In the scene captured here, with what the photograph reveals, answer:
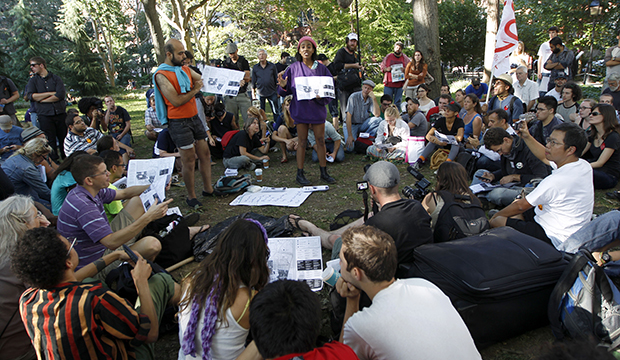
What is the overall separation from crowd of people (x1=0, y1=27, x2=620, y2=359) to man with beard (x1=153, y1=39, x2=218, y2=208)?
2 cm

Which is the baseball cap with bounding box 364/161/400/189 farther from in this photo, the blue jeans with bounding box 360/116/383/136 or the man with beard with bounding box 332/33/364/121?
the man with beard with bounding box 332/33/364/121

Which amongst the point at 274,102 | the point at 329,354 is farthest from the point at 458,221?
the point at 274,102

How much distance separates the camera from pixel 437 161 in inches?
231

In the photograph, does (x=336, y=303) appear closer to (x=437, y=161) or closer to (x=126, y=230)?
(x=126, y=230)

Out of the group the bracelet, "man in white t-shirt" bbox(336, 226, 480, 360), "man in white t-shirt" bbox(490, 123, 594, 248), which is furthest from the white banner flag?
the bracelet

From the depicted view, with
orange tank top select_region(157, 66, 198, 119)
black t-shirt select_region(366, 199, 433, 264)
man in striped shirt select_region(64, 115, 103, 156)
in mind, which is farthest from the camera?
man in striped shirt select_region(64, 115, 103, 156)

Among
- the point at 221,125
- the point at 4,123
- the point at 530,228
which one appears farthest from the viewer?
the point at 221,125

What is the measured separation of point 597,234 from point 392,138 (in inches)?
154

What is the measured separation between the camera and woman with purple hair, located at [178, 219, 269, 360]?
173 centimetres

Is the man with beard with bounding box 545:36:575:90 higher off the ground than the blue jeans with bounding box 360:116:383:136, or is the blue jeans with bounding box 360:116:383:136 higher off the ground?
the man with beard with bounding box 545:36:575:90

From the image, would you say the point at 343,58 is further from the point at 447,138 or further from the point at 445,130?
the point at 447,138

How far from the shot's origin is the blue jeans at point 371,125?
6.88 meters

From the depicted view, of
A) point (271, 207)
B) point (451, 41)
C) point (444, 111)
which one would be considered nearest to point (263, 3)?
point (451, 41)

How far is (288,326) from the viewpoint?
4.45 feet
